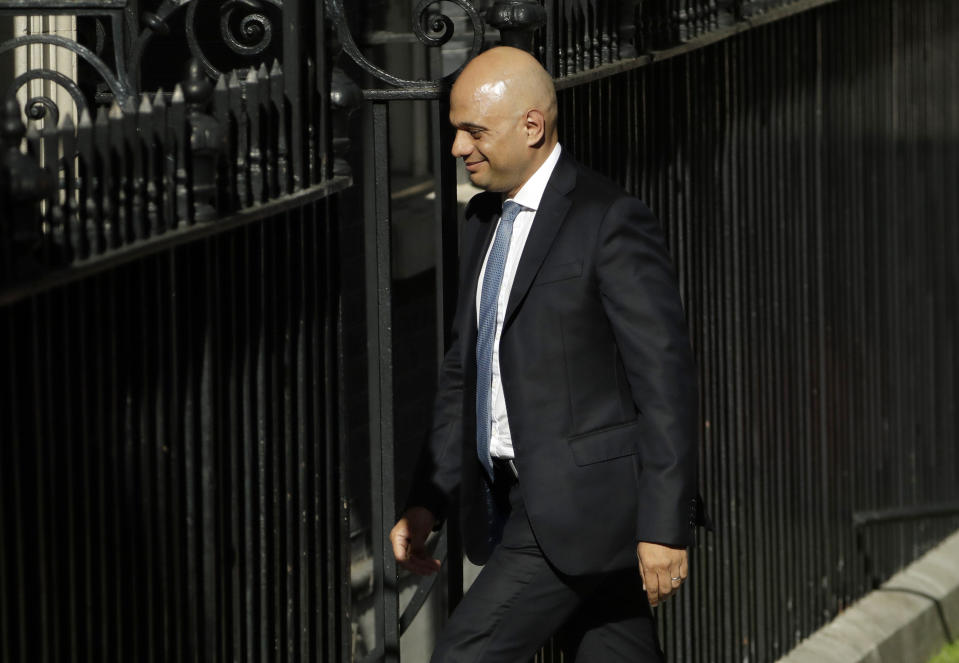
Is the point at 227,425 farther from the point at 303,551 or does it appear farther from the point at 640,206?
the point at 640,206

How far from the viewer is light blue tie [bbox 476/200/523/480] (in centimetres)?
461

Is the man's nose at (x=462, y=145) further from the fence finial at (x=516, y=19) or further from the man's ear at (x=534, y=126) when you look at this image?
the fence finial at (x=516, y=19)

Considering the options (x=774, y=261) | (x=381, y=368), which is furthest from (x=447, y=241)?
(x=774, y=261)

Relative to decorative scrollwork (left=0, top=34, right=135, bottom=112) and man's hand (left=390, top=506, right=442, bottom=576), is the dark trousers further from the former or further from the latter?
decorative scrollwork (left=0, top=34, right=135, bottom=112)

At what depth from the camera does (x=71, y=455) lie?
3.76 meters

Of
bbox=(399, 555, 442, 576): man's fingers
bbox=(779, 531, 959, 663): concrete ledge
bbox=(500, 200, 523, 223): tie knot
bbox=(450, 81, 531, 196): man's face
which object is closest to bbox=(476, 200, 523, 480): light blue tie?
bbox=(500, 200, 523, 223): tie knot

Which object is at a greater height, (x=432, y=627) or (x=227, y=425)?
(x=227, y=425)

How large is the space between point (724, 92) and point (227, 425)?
258 cm

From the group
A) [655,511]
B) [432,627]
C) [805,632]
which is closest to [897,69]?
[805,632]

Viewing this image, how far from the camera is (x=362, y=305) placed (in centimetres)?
769

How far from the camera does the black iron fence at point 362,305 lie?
148 inches

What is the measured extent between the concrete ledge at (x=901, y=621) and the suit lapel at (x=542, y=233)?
2728 millimetres

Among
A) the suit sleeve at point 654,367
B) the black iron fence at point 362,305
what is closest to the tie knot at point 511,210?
the suit sleeve at point 654,367

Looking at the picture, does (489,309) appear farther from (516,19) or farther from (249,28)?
(249,28)
